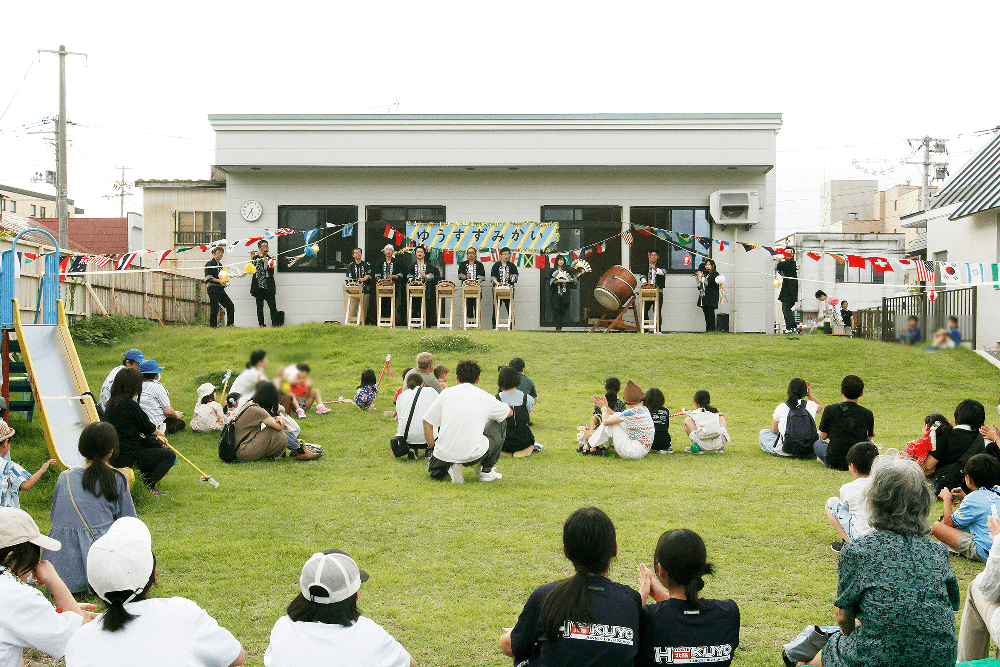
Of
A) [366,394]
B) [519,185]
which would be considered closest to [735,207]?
[519,185]

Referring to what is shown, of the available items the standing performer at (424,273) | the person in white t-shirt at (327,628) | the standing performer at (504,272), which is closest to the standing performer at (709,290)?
the standing performer at (504,272)

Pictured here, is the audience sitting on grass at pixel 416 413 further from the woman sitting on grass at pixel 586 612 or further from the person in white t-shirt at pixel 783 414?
the woman sitting on grass at pixel 586 612

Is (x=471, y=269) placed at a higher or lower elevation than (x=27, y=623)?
higher

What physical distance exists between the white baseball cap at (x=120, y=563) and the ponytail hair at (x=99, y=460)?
219 cm

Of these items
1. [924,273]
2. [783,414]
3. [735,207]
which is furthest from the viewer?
[735,207]

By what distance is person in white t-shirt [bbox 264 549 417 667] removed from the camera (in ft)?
9.38

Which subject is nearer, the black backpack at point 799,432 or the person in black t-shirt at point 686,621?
the person in black t-shirt at point 686,621

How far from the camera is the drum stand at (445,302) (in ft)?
62.0

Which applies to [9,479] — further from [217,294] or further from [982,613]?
[217,294]

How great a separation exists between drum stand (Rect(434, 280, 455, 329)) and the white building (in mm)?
788

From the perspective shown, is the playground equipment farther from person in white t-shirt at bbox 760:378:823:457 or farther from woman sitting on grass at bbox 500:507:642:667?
person in white t-shirt at bbox 760:378:823:457

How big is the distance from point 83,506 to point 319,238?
15.9 meters

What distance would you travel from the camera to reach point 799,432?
31.0 ft

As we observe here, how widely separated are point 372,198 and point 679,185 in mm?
7255
